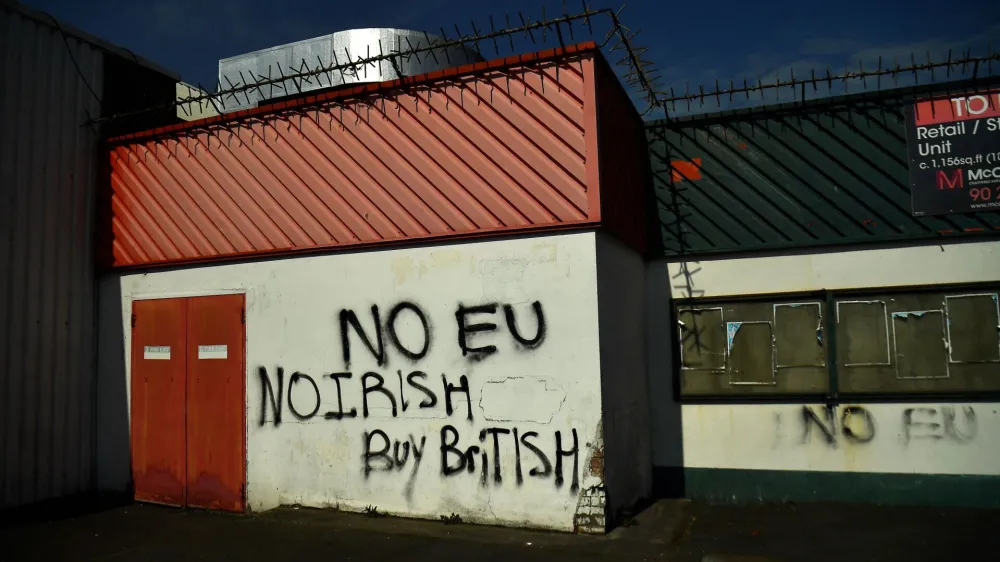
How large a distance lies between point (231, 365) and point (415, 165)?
3.10 m

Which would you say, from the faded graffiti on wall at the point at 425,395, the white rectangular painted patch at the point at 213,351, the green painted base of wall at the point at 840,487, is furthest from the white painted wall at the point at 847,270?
the white rectangular painted patch at the point at 213,351

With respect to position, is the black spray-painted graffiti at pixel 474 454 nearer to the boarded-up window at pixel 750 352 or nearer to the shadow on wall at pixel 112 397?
the boarded-up window at pixel 750 352

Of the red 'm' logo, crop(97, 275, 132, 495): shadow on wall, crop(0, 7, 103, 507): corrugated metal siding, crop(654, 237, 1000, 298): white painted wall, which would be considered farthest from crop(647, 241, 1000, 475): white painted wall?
crop(0, 7, 103, 507): corrugated metal siding

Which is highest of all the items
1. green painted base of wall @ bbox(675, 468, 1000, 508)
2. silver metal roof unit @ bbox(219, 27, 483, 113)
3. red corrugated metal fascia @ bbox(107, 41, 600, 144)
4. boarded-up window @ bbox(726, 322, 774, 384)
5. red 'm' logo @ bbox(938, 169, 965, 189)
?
silver metal roof unit @ bbox(219, 27, 483, 113)

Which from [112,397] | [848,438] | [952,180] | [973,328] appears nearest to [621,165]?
[952,180]

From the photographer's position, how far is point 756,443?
7.54 meters

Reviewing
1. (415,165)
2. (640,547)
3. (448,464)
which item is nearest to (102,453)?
(448,464)

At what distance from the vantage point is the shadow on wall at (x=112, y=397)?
8.59 m

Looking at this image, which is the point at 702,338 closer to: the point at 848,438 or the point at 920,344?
the point at 848,438

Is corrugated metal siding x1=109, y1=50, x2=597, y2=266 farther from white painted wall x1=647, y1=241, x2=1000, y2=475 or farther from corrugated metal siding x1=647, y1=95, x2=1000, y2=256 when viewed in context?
white painted wall x1=647, y1=241, x2=1000, y2=475

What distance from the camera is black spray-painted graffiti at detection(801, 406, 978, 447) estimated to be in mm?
6965

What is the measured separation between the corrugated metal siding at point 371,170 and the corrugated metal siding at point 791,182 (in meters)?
2.19

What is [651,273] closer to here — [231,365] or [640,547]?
[640,547]

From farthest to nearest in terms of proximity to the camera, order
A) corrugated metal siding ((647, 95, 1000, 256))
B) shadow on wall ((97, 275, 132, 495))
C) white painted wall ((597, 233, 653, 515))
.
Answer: shadow on wall ((97, 275, 132, 495)), corrugated metal siding ((647, 95, 1000, 256)), white painted wall ((597, 233, 653, 515))
